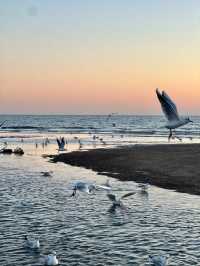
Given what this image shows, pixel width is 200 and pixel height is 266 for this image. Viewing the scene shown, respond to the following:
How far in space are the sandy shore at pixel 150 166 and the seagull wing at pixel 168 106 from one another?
10881mm

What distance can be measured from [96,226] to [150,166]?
17.8 metres

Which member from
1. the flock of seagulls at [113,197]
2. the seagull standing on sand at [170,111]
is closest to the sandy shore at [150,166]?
the flock of seagulls at [113,197]

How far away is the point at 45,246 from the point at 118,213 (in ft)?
15.5

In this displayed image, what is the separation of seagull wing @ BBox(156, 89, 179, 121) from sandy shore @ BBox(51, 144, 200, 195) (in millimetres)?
10881

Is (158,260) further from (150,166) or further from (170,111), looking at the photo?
(150,166)

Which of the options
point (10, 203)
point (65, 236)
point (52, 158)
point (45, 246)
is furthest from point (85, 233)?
point (52, 158)

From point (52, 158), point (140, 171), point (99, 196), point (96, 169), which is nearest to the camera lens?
point (99, 196)

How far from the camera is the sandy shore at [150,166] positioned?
26.4m

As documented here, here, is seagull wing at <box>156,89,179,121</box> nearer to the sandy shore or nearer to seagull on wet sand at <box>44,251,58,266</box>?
seagull on wet sand at <box>44,251,58,266</box>

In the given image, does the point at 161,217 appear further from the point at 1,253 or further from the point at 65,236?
the point at 1,253

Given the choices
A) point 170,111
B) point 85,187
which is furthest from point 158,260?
point 85,187

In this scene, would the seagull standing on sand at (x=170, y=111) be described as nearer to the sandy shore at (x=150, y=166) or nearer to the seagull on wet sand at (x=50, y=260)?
the seagull on wet sand at (x=50, y=260)

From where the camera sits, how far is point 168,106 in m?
12.8

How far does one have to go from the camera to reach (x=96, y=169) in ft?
110
